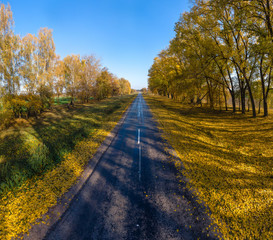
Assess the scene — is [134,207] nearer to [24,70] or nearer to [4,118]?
[4,118]

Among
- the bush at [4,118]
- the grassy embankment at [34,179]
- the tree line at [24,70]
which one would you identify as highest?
the tree line at [24,70]

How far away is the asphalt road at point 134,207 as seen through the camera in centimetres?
411

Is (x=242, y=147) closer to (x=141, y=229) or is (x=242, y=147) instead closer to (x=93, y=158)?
(x=141, y=229)

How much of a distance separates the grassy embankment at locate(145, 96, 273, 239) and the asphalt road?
0.85m

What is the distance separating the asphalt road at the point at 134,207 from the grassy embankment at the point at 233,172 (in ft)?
2.80

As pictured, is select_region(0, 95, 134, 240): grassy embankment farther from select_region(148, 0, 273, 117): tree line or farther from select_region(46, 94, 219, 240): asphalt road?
select_region(148, 0, 273, 117): tree line

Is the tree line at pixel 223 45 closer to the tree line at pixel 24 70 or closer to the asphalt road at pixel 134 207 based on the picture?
the asphalt road at pixel 134 207

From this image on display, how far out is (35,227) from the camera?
4254 millimetres

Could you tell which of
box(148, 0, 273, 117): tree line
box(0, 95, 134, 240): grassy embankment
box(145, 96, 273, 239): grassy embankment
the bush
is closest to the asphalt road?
box(145, 96, 273, 239): grassy embankment

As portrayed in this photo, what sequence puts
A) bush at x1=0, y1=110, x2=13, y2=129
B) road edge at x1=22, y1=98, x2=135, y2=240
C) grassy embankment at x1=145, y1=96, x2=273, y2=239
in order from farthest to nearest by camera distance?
bush at x1=0, y1=110, x2=13, y2=129, grassy embankment at x1=145, y1=96, x2=273, y2=239, road edge at x1=22, y1=98, x2=135, y2=240

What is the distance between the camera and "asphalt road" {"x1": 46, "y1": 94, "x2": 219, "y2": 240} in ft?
13.5

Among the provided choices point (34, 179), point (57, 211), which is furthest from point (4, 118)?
point (57, 211)

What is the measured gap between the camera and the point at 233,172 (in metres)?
7.18

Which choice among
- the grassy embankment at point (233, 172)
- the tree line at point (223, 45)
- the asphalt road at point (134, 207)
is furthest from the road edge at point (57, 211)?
the tree line at point (223, 45)
